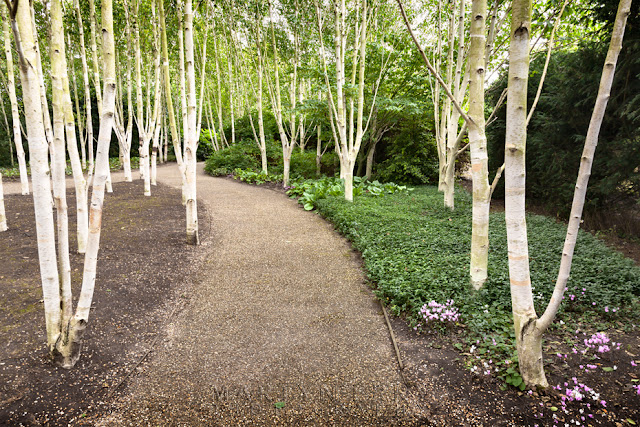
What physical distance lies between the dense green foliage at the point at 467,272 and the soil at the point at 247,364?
27cm

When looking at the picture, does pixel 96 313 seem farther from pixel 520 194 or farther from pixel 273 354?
pixel 520 194

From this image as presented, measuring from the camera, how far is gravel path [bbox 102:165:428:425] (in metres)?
2.24

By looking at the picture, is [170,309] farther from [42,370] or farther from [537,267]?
[537,267]

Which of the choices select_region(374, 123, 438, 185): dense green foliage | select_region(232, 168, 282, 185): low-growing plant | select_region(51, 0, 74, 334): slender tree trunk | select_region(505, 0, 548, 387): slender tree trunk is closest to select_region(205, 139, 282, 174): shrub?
select_region(232, 168, 282, 185): low-growing plant

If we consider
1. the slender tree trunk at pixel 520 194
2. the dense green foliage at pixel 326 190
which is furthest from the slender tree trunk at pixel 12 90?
the slender tree trunk at pixel 520 194

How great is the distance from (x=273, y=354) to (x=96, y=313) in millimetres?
1891

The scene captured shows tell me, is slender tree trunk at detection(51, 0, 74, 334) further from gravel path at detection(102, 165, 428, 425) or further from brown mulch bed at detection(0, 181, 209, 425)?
gravel path at detection(102, 165, 428, 425)

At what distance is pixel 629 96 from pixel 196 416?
8.27 meters

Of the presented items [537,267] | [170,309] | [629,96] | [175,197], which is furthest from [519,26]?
[175,197]

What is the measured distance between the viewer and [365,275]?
15.0 ft

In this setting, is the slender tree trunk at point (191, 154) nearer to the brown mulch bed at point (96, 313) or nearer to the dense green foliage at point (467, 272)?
the brown mulch bed at point (96, 313)

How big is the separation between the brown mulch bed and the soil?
0.04ft

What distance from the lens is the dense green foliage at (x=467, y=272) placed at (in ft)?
10.3

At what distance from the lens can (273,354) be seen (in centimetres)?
286
